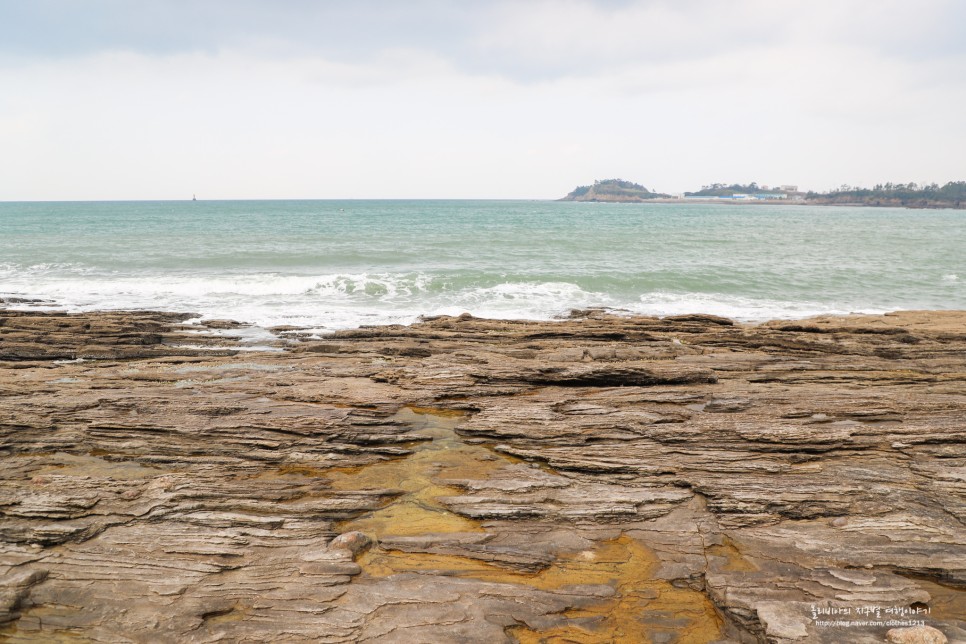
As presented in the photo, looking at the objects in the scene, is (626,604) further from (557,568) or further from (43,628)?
(43,628)

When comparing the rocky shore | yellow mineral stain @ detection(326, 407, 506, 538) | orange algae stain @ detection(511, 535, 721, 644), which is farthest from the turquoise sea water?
orange algae stain @ detection(511, 535, 721, 644)

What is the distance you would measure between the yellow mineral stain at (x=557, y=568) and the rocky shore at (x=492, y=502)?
3 cm

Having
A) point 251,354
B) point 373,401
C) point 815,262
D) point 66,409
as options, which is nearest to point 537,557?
point 373,401

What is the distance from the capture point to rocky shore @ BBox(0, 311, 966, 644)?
17.5ft

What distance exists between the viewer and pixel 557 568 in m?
5.98

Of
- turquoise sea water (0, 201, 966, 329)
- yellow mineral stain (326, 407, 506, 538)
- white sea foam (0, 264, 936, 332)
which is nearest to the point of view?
yellow mineral stain (326, 407, 506, 538)

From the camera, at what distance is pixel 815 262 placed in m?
35.4

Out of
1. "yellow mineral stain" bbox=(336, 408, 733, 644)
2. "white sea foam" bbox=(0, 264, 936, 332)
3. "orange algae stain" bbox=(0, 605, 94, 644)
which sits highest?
"white sea foam" bbox=(0, 264, 936, 332)

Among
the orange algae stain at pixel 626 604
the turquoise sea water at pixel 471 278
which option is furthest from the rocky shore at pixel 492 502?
the turquoise sea water at pixel 471 278

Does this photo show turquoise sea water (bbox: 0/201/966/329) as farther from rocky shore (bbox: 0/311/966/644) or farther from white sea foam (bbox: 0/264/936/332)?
rocky shore (bbox: 0/311/966/644)

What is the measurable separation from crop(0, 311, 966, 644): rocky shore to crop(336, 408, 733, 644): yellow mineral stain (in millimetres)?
32

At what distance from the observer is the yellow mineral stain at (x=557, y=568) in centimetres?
525

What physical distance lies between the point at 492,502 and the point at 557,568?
1335 mm

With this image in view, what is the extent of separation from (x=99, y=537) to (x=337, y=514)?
2.81 metres
